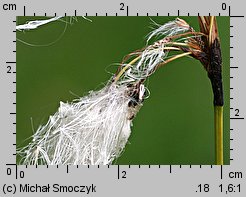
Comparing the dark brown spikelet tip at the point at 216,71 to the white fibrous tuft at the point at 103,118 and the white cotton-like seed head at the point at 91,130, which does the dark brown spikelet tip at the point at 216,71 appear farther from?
the white cotton-like seed head at the point at 91,130

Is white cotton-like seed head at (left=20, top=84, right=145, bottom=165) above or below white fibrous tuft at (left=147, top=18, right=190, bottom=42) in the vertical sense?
below

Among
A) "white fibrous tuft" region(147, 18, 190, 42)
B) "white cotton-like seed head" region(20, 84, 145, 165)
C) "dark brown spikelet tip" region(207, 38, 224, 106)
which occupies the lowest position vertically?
"white cotton-like seed head" region(20, 84, 145, 165)

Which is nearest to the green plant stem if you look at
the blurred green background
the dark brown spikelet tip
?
the dark brown spikelet tip

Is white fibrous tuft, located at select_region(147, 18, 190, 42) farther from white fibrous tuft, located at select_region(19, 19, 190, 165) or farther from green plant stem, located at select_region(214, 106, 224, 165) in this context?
green plant stem, located at select_region(214, 106, 224, 165)

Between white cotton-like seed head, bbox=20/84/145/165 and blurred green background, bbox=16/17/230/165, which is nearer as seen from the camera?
white cotton-like seed head, bbox=20/84/145/165

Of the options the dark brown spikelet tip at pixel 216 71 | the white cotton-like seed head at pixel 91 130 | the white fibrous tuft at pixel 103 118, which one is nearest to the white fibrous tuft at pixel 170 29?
the white fibrous tuft at pixel 103 118

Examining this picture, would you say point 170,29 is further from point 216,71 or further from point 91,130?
point 91,130

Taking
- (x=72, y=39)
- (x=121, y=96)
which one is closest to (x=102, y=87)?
(x=121, y=96)
